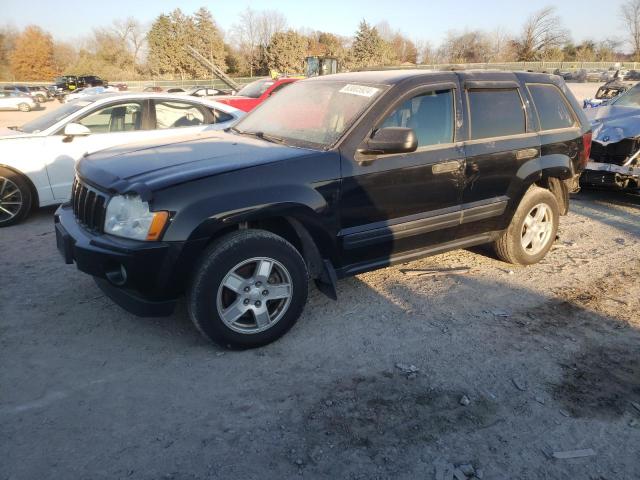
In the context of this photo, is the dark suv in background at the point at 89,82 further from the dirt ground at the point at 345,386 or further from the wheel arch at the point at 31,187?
the dirt ground at the point at 345,386

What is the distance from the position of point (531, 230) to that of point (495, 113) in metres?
1.25

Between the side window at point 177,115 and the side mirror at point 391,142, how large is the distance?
425 cm

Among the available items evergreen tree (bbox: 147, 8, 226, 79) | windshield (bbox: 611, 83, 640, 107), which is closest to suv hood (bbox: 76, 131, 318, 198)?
windshield (bbox: 611, 83, 640, 107)

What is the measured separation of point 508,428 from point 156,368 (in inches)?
83.3

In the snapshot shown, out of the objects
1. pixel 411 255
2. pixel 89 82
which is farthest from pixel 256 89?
pixel 89 82

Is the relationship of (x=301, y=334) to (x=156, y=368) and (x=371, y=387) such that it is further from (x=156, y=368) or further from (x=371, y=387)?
(x=156, y=368)

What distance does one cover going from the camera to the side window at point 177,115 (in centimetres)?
692

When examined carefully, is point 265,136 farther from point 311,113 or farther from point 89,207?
point 89,207

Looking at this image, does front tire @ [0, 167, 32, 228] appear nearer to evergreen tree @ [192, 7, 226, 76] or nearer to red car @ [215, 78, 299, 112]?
red car @ [215, 78, 299, 112]

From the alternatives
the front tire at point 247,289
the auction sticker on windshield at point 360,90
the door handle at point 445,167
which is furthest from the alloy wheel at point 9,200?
the door handle at point 445,167

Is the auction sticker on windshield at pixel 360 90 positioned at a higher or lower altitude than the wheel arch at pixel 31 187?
higher

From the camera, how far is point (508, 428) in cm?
267

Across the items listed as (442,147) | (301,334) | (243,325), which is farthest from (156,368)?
(442,147)

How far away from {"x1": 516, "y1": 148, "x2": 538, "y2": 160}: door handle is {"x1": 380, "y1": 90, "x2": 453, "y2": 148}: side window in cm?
80
